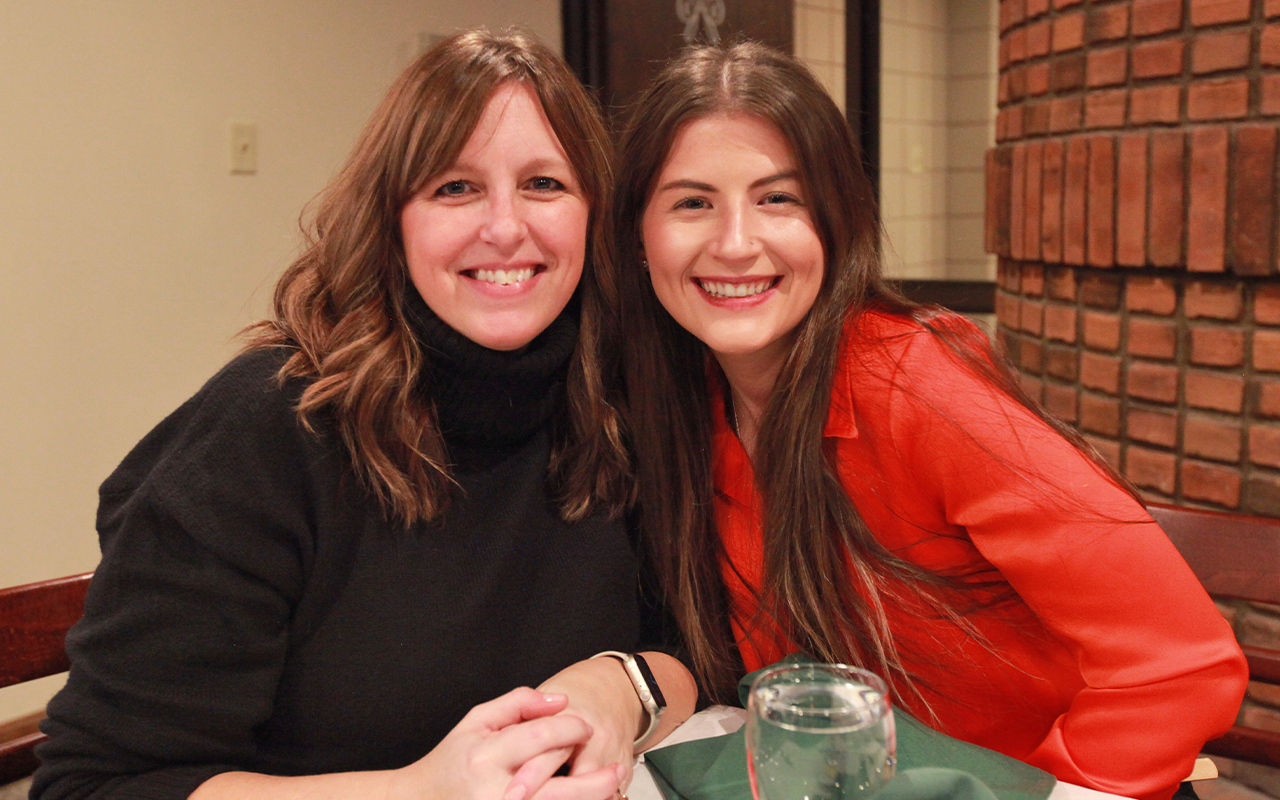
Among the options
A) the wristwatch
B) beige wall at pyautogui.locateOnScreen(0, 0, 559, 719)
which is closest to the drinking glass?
the wristwatch

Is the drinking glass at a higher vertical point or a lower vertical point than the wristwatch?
higher

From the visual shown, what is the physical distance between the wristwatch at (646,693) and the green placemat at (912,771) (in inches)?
5.6

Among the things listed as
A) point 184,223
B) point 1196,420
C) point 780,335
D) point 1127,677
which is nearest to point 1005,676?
point 1127,677

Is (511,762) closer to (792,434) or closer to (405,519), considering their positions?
(405,519)

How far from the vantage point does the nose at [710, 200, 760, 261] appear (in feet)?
4.08

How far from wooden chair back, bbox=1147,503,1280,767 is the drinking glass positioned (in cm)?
76

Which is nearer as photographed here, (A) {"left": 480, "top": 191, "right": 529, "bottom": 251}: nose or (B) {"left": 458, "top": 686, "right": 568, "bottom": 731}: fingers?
(B) {"left": 458, "top": 686, "right": 568, "bottom": 731}: fingers

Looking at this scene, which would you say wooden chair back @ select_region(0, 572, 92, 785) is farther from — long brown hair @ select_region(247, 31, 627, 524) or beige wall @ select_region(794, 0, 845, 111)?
beige wall @ select_region(794, 0, 845, 111)

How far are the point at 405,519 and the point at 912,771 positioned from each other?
59 centimetres

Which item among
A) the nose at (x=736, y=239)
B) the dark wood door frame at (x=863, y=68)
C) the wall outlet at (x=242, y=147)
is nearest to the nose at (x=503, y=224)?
the nose at (x=736, y=239)

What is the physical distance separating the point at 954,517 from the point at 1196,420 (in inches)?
49.1

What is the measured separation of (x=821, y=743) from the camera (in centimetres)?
68

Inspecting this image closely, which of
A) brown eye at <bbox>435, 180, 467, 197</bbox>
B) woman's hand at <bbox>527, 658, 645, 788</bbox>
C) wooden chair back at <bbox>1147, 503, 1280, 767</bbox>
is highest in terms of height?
brown eye at <bbox>435, 180, 467, 197</bbox>

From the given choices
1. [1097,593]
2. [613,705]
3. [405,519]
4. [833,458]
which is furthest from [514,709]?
[1097,593]
